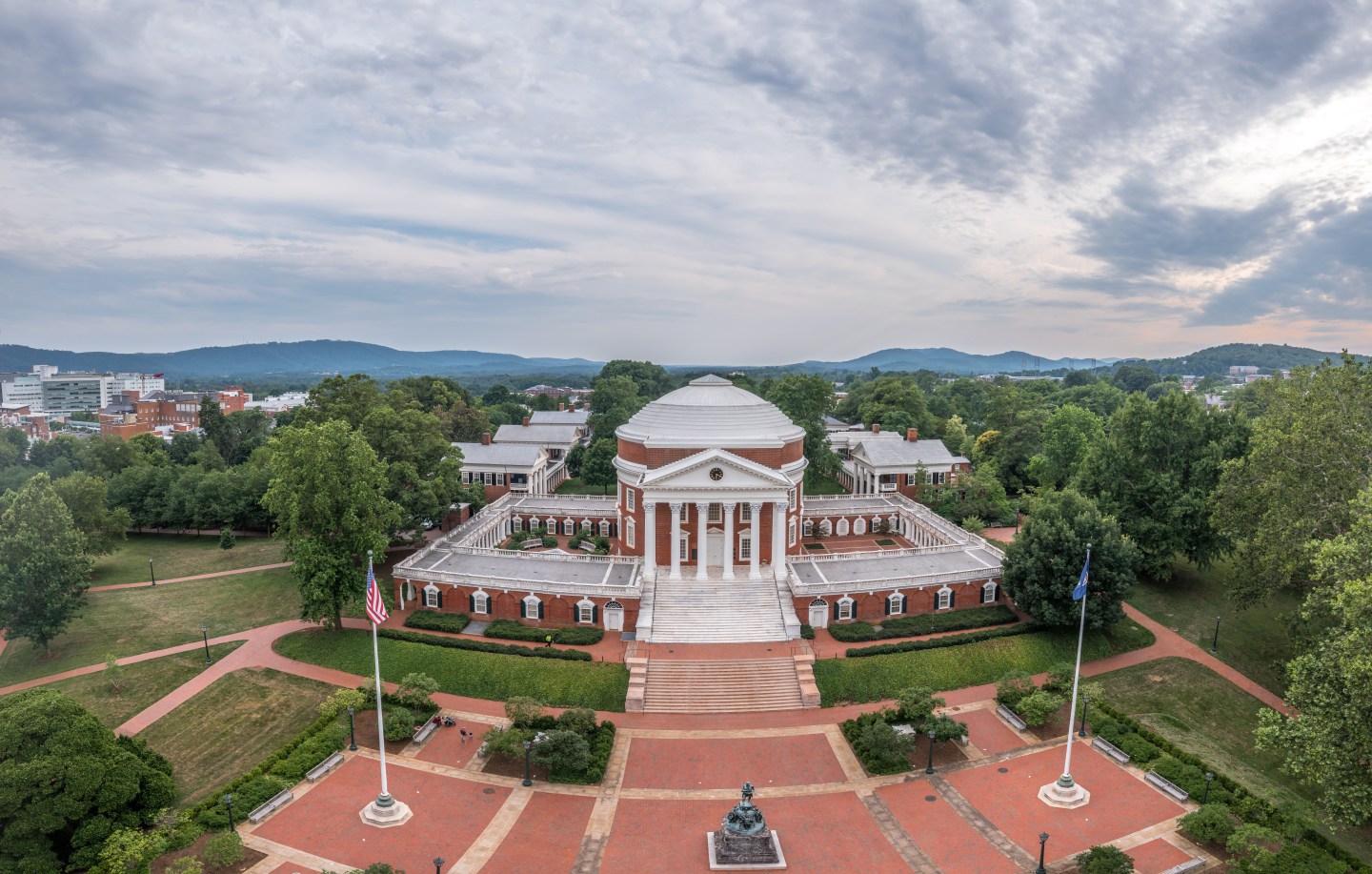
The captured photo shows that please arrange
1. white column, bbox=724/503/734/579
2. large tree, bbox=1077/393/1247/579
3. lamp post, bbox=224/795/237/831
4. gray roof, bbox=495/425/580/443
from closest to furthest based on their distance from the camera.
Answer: lamp post, bbox=224/795/237/831 < white column, bbox=724/503/734/579 < large tree, bbox=1077/393/1247/579 < gray roof, bbox=495/425/580/443

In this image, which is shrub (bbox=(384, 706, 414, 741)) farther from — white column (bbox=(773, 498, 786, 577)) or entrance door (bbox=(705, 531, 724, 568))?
white column (bbox=(773, 498, 786, 577))

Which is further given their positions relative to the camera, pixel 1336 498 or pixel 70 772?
pixel 1336 498

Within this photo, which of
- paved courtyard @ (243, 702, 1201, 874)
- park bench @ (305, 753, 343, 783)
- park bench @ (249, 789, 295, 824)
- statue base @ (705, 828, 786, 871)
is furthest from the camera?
park bench @ (305, 753, 343, 783)

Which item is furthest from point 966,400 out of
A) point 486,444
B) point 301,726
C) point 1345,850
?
point 301,726

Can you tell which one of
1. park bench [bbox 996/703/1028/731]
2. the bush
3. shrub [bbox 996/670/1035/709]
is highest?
the bush

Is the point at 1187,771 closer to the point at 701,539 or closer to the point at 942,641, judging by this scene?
the point at 942,641

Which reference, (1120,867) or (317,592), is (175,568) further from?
(1120,867)

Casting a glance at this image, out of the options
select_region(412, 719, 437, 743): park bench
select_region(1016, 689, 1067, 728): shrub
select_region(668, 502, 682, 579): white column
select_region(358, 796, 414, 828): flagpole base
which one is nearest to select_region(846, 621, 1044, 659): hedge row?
select_region(1016, 689, 1067, 728): shrub
